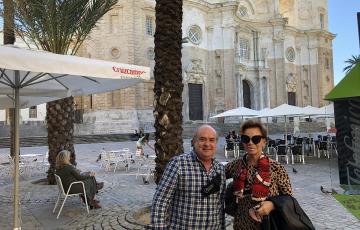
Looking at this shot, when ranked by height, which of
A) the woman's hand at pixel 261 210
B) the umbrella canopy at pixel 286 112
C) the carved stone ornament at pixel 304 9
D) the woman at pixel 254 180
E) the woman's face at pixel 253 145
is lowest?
the woman's hand at pixel 261 210

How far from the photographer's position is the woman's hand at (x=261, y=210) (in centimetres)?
234

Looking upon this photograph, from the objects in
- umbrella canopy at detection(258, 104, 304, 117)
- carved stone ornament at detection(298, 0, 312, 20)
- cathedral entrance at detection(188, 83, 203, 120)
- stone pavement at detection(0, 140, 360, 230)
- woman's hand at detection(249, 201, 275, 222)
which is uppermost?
carved stone ornament at detection(298, 0, 312, 20)

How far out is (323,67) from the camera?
55.8 metres

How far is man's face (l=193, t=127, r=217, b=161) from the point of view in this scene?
263cm

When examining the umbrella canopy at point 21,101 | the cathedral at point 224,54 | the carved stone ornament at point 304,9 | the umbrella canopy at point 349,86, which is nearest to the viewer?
the umbrella canopy at point 349,86

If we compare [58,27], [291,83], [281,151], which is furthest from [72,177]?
[291,83]

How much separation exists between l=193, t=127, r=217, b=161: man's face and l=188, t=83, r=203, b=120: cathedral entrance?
37.7m

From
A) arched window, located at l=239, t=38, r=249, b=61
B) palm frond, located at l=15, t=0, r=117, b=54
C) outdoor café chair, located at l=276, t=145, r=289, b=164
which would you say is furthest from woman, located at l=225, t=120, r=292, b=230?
arched window, located at l=239, t=38, r=249, b=61

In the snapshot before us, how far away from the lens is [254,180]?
2480 millimetres

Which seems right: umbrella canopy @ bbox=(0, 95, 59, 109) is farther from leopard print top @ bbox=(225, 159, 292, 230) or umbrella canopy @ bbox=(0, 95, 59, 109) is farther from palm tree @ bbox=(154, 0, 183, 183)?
leopard print top @ bbox=(225, 159, 292, 230)

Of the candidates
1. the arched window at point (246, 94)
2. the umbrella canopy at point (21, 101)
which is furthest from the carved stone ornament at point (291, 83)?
the umbrella canopy at point (21, 101)

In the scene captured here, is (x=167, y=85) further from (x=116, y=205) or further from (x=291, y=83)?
(x=291, y=83)

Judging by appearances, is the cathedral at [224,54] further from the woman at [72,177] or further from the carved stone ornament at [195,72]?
the woman at [72,177]

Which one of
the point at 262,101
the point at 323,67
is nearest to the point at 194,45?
the point at 262,101
